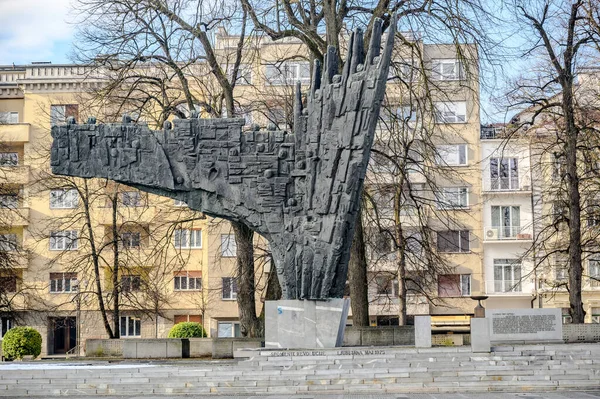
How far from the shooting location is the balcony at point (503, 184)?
47.2m

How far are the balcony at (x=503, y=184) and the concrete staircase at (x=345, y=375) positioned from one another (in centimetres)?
2607

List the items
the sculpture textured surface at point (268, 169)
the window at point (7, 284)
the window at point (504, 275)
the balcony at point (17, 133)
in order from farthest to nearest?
the window at point (504, 275)
the balcony at point (17, 133)
the window at point (7, 284)
the sculpture textured surface at point (268, 169)

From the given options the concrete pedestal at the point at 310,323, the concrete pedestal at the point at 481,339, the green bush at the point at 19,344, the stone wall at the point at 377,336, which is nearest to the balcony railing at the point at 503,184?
the stone wall at the point at 377,336

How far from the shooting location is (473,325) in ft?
71.4

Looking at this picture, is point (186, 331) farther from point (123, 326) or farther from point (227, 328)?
point (123, 326)

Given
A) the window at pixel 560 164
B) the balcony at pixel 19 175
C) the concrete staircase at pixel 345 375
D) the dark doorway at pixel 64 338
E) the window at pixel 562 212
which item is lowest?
the dark doorway at pixel 64 338

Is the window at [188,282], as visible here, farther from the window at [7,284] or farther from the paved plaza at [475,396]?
the paved plaza at [475,396]

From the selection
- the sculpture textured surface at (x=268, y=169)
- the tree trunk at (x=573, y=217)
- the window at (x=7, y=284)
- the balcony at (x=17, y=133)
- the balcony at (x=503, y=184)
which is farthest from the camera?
the balcony at (x=503, y=184)

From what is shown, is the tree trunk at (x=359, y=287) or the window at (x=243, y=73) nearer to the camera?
the tree trunk at (x=359, y=287)

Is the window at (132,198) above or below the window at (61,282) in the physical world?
above

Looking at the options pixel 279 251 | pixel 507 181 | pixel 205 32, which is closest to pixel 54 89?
pixel 205 32

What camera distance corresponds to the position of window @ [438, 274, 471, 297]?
4672 cm

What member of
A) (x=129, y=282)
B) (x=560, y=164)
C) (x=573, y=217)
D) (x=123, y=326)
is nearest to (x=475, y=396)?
(x=573, y=217)

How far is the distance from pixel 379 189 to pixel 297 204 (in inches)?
383
